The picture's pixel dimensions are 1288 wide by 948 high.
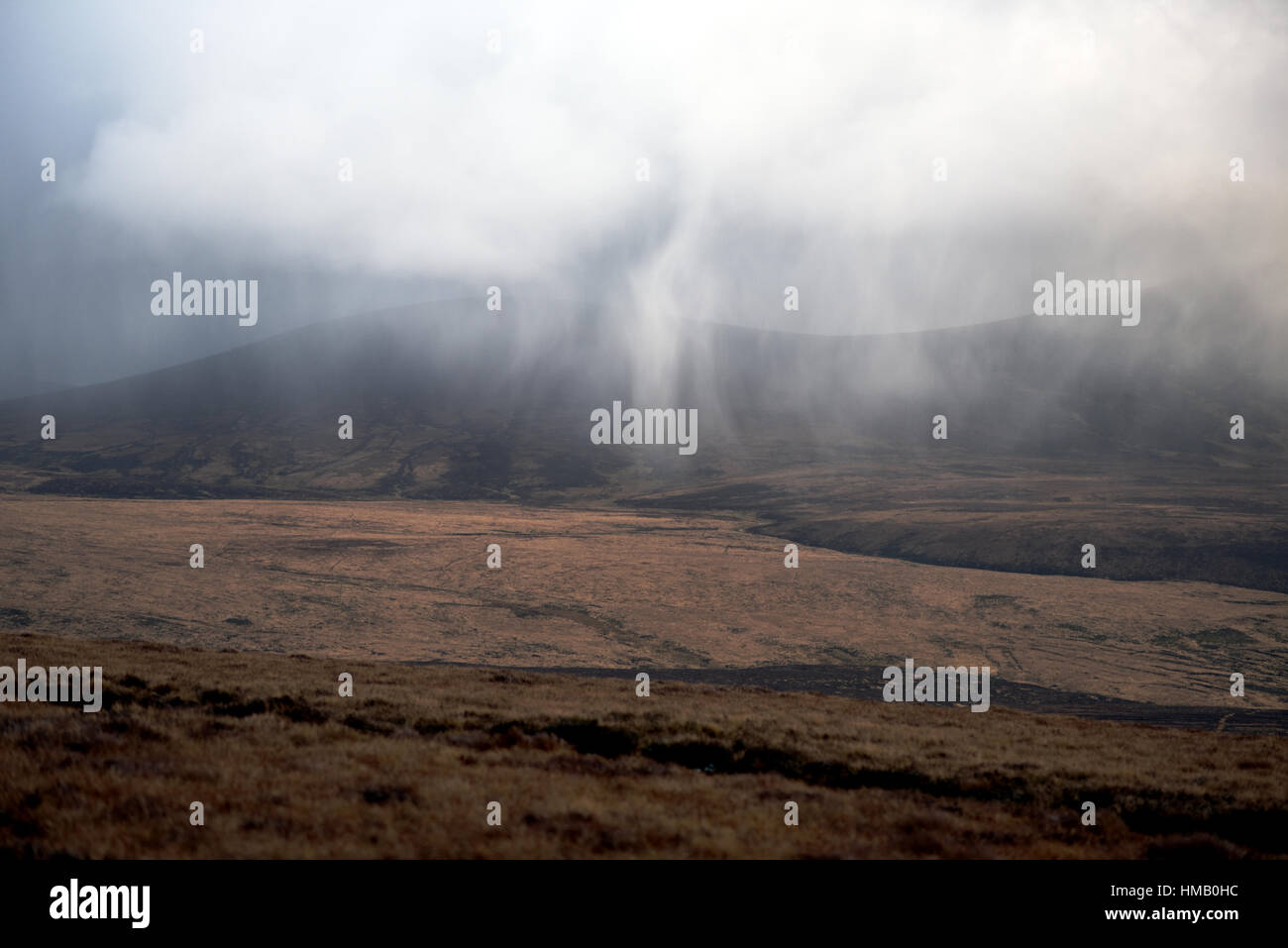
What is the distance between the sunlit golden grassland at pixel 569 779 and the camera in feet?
30.0

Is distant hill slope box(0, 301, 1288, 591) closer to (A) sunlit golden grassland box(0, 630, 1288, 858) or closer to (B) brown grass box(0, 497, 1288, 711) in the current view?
(B) brown grass box(0, 497, 1288, 711)

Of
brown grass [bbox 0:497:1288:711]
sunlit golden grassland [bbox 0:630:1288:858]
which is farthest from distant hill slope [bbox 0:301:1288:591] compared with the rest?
sunlit golden grassland [bbox 0:630:1288:858]

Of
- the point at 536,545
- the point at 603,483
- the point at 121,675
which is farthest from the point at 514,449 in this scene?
the point at 121,675

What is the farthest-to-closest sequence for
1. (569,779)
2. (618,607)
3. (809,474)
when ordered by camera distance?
(809,474), (618,607), (569,779)

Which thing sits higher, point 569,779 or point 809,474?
point 809,474

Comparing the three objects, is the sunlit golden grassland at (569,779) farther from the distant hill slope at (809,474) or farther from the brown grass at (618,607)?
the distant hill slope at (809,474)

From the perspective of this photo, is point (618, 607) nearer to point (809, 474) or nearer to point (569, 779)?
point (569, 779)

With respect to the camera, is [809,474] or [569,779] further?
[809,474]

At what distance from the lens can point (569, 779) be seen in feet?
39.2

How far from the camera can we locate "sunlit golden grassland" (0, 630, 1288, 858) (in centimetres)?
915

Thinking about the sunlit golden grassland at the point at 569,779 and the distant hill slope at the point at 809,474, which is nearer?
the sunlit golden grassland at the point at 569,779

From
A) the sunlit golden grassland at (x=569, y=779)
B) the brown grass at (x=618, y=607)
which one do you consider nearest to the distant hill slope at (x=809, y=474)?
the brown grass at (x=618, y=607)

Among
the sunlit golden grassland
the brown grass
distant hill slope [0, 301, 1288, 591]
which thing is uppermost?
distant hill slope [0, 301, 1288, 591]

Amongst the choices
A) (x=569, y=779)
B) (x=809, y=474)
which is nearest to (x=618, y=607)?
(x=569, y=779)
